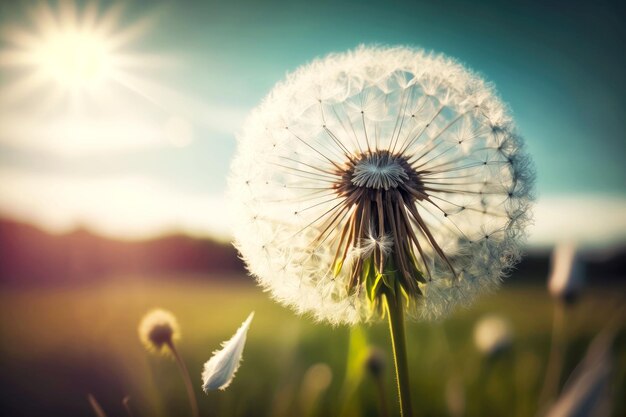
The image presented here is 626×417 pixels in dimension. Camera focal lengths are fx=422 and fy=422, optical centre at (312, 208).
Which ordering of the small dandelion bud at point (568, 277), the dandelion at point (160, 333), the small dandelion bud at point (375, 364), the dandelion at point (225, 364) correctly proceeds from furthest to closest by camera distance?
the small dandelion bud at point (568, 277) < the small dandelion bud at point (375, 364) < the dandelion at point (160, 333) < the dandelion at point (225, 364)

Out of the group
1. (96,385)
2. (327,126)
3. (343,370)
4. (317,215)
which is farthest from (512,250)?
(96,385)

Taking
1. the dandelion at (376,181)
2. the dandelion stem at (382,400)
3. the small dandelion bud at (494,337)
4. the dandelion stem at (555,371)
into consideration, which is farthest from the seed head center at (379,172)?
the small dandelion bud at (494,337)

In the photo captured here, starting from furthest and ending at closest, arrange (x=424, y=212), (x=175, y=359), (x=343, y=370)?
(x=343, y=370) < (x=424, y=212) < (x=175, y=359)

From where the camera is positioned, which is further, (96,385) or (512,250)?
(96,385)

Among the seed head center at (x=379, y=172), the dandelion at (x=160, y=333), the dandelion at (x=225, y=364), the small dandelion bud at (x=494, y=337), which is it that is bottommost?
the dandelion at (x=225, y=364)

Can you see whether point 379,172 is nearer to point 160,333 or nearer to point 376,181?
point 376,181

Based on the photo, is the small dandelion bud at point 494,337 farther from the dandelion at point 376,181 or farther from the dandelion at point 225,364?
the dandelion at point 225,364

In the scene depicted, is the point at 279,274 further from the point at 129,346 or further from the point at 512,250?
the point at 129,346
